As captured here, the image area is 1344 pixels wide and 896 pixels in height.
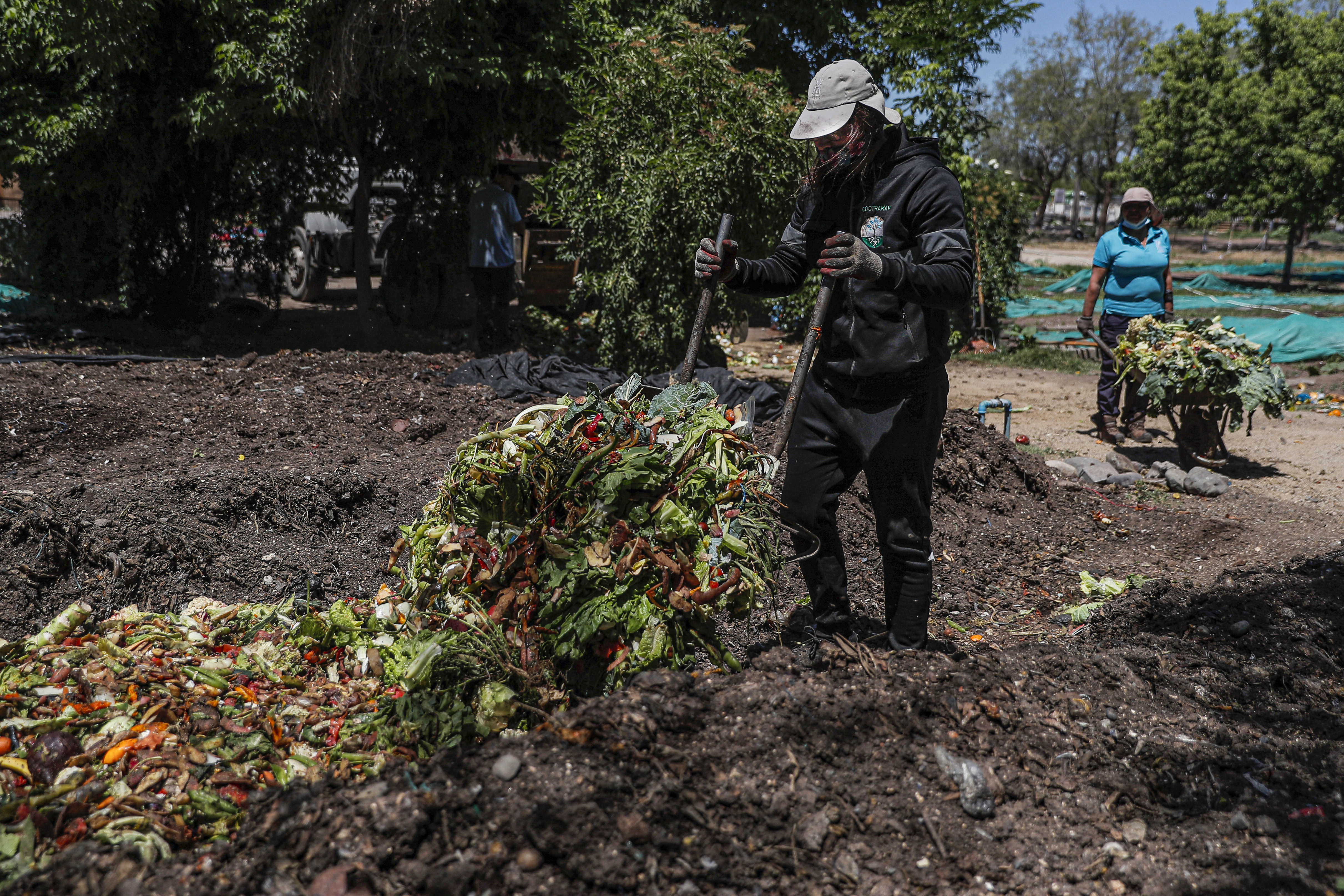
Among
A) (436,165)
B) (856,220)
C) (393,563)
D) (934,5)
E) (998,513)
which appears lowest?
(998,513)

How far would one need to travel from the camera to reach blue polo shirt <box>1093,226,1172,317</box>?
22.6 feet

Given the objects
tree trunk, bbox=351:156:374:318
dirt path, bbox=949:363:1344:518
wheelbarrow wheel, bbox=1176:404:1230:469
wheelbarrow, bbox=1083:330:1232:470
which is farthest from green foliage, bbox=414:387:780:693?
tree trunk, bbox=351:156:374:318

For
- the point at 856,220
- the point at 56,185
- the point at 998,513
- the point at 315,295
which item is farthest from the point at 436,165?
the point at 856,220

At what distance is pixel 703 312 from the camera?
3.24 metres

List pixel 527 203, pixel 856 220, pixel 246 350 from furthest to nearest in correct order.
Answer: pixel 527 203 < pixel 246 350 < pixel 856 220

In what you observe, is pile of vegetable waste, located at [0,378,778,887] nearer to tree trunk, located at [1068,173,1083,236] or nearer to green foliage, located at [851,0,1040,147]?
green foliage, located at [851,0,1040,147]

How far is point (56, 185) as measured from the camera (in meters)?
9.23

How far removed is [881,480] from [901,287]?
67cm

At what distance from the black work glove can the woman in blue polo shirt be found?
4.65 meters

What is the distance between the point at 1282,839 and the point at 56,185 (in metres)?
10.9

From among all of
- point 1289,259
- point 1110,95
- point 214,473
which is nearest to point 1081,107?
point 1110,95

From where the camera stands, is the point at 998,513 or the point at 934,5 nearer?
the point at 998,513

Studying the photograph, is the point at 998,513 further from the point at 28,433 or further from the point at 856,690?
the point at 28,433

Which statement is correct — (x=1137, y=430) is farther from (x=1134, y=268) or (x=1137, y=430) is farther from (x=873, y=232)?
(x=873, y=232)
